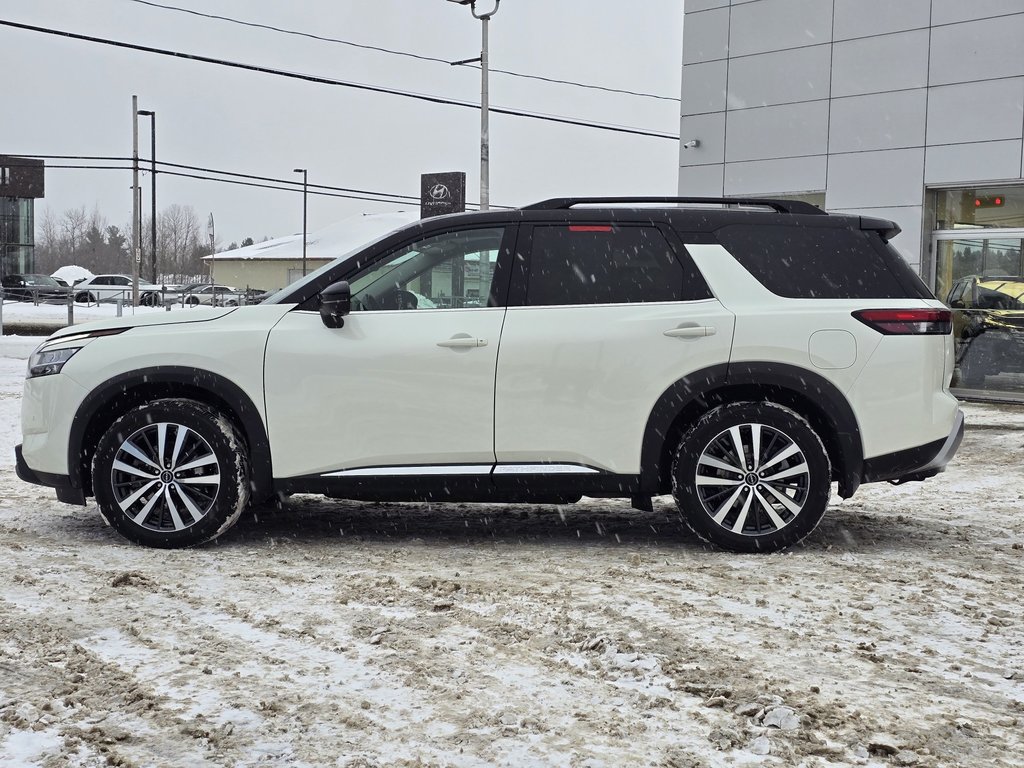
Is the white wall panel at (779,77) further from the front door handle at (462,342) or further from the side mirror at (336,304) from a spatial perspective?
the side mirror at (336,304)

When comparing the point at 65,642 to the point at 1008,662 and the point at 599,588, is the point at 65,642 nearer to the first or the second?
the point at 599,588

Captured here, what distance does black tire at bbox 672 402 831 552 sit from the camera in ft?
18.5

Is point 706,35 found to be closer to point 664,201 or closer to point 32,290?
point 664,201

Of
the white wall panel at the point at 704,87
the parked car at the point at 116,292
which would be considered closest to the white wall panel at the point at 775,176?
the white wall panel at the point at 704,87

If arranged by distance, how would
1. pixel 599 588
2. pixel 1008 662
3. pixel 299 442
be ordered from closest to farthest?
pixel 1008 662 < pixel 599 588 < pixel 299 442

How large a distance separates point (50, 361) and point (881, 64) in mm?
15063

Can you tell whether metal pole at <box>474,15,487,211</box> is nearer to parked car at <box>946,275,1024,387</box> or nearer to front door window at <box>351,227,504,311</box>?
parked car at <box>946,275,1024,387</box>

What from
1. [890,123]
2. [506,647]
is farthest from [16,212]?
[506,647]

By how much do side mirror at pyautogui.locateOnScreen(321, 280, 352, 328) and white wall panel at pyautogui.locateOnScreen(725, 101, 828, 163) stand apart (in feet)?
46.9

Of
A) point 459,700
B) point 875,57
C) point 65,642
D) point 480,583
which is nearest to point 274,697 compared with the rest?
point 459,700

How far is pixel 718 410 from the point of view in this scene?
5.68 meters

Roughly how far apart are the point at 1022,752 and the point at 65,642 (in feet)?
10.8

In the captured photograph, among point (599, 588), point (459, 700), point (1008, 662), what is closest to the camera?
point (459, 700)

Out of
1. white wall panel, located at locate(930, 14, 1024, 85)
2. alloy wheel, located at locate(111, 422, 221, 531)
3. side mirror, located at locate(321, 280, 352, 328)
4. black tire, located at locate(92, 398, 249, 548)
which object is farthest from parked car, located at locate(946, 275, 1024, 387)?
alloy wheel, located at locate(111, 422, 221, 531)
